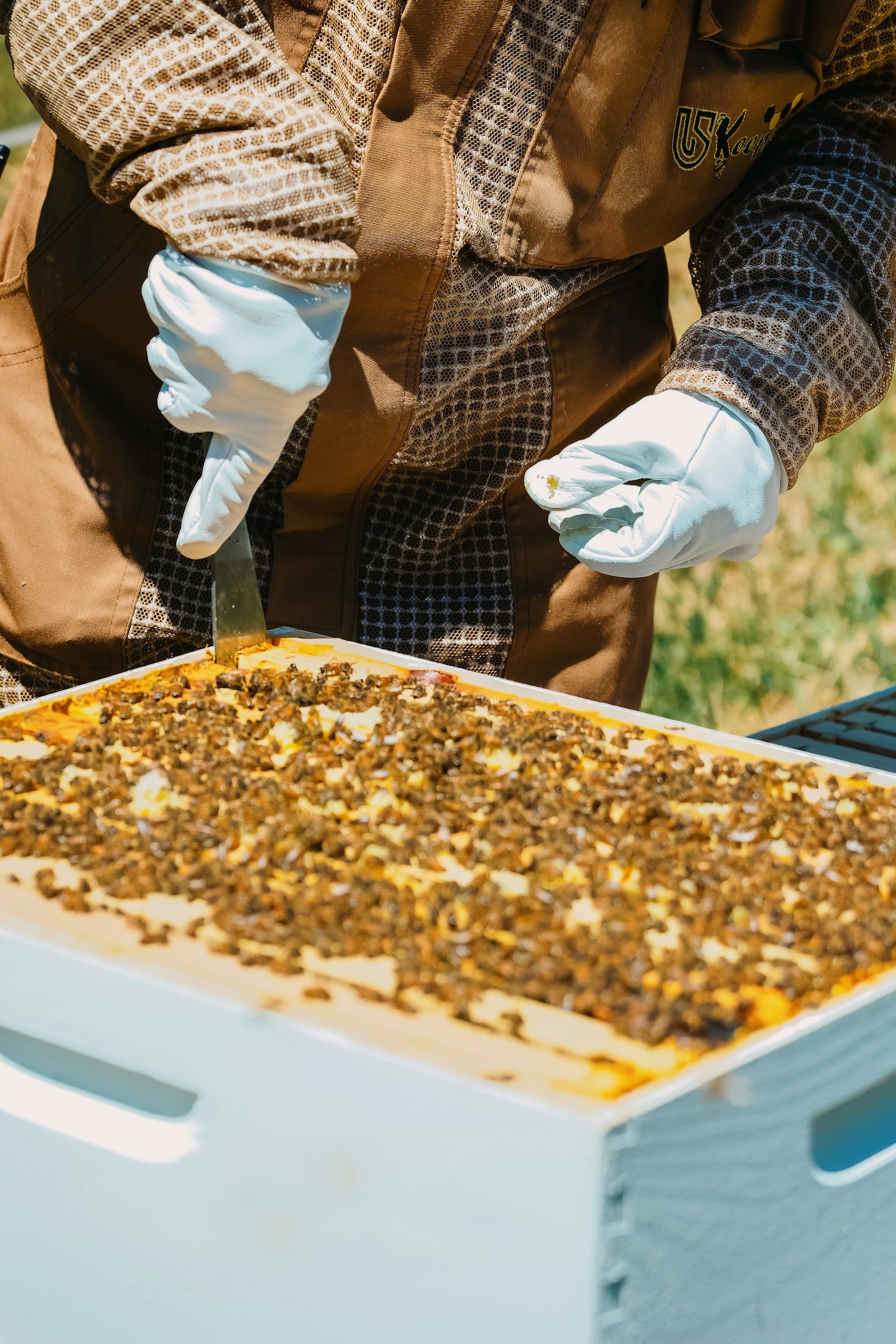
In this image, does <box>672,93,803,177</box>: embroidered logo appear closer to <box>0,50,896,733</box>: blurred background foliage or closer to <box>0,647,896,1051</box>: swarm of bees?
<box>0,647,896,1051</box>: swarm of bees

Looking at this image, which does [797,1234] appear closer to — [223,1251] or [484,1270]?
[484,1270]

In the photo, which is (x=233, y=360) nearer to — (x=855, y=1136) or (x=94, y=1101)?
(x=94, y=1101)

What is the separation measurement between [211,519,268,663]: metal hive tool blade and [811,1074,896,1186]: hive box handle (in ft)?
3.69

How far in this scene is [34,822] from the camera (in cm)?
140

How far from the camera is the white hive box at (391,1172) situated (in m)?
0.99

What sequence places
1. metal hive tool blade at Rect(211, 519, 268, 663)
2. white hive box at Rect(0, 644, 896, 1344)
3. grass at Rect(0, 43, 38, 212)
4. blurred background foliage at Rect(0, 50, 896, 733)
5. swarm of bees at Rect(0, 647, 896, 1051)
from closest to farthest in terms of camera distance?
white hive box at Rect(0, 644, 896, 1344), swarm of bees at Rect(0, 647, 896, 1051), metal hive tool blade at Rect(211, 519, 268, 663), blurred background foliage at Rect(0, 50, 896, 733), grass at Rect(0, 43, 38, 212)

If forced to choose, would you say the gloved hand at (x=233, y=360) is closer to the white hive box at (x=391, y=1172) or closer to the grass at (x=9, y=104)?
the white hive box at (x=391, y=1172)

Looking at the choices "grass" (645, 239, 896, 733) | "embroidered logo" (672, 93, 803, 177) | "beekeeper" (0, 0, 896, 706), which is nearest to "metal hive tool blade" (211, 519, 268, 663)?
"beekeeper" (0, 0, 896, 706)

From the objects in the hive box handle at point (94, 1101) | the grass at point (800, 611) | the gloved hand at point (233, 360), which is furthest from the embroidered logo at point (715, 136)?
the grass at point (800, 611)

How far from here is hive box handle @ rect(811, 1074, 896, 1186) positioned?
114 cm

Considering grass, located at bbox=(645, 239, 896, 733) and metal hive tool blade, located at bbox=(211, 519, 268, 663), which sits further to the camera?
grass, located at bbox=(645, 239, 896, 733)

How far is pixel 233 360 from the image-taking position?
1.69 metres

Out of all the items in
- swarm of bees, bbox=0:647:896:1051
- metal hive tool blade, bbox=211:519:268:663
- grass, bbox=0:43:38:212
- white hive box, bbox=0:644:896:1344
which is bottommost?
white hive box, bbox=0:644:896:1344

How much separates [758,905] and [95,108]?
1.27 meters
